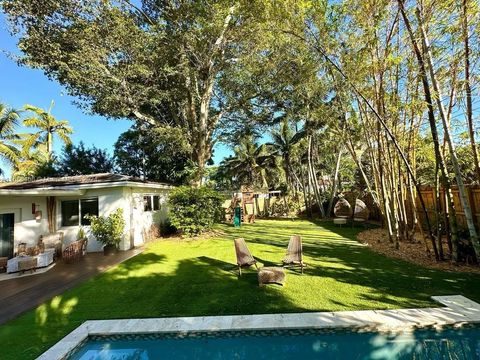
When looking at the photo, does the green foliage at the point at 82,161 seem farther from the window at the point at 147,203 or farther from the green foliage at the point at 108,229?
the green foliage at the point at 108,229

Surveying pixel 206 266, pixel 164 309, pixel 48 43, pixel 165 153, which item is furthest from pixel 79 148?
pixel 164 309

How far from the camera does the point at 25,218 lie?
11141mm

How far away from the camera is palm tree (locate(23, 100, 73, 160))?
2803 centimetres

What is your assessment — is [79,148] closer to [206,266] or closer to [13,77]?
[13,77]

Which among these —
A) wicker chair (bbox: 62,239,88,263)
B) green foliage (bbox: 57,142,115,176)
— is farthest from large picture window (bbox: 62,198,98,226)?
green foliage (bbox: 57,142,115,176)

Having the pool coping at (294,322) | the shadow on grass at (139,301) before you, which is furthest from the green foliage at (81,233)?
the pool coping at (294,322)

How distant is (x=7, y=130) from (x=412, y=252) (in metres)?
32.6

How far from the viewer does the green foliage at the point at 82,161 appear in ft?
84.7

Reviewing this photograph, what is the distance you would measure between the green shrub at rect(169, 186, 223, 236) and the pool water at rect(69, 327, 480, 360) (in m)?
9.58

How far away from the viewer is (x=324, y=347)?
4367 millimetres

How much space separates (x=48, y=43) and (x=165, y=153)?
860cm

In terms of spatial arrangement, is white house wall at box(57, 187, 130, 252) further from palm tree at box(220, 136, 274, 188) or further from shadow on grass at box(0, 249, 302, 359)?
palm tree at box(220, 136, 274, 188)

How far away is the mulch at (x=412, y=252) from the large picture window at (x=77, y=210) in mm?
11724

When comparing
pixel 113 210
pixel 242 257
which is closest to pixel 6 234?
pixel 113 210
